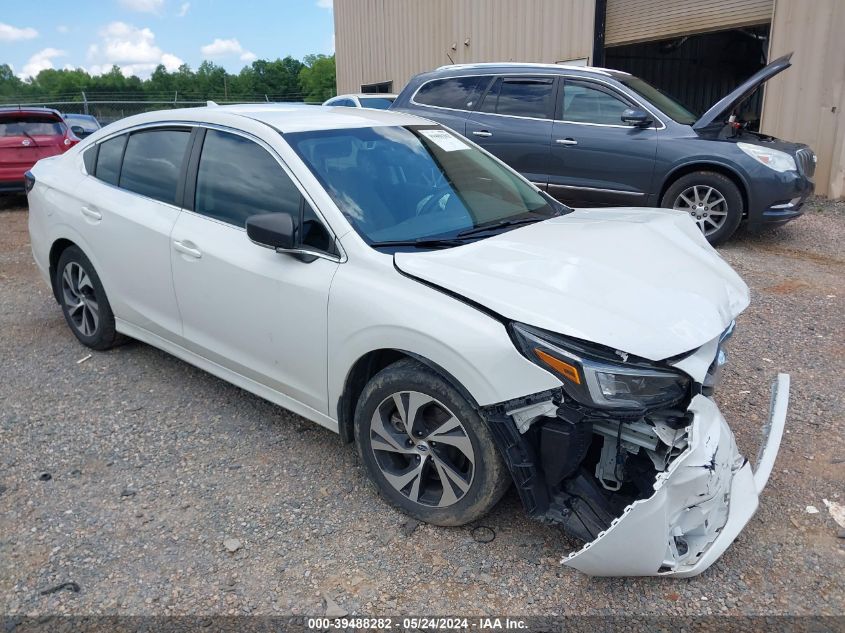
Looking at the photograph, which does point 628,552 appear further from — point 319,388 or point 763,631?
point 319,388

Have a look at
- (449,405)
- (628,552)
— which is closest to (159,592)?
(449,405)

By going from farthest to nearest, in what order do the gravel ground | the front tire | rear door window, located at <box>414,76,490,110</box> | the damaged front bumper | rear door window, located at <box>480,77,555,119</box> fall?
rear door window, located at <box>414,76,490,110</box>
rear door window, located at <box>480,77,555,119</box>
the front tire
the gravel ground
the damaged front bumper

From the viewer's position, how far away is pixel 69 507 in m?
3.12

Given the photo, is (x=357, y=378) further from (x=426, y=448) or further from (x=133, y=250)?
(x=133, y=250)

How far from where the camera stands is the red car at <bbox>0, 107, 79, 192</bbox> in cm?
1057

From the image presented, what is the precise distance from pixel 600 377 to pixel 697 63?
18.2 m

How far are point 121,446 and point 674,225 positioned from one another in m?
3.11

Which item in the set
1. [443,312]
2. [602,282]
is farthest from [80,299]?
[602,282]

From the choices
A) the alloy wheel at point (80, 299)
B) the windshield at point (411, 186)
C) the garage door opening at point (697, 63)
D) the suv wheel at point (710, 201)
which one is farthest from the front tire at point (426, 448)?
the garage door opening at point (697, 63)

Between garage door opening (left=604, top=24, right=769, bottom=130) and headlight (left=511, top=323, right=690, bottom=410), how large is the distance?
50.0ft

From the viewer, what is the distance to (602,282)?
2.76 meters

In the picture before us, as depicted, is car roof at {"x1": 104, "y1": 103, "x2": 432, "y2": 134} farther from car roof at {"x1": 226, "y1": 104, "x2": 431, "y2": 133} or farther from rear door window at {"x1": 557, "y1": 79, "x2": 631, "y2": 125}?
rear door window at {"x1": 557, "y1": 79, "x2": 631, "y2": 125}

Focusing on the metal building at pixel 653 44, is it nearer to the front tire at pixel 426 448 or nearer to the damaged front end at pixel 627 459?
the damaged front end at pixel 627 459

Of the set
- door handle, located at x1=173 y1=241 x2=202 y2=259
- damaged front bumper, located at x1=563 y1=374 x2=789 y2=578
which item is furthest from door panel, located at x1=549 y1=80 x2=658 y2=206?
damaged front bumper, located at x1=563 y1=374 x2=789 y2=578
